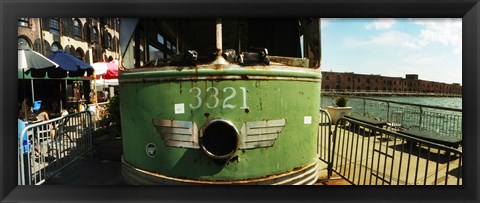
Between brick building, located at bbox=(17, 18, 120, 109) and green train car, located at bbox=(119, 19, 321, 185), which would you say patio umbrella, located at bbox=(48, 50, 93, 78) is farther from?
brick building, located at bbox=(17, 18, 120, 109)

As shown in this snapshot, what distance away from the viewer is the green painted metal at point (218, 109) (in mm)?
3039

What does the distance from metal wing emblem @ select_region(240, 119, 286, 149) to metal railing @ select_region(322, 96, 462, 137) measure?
207 inches

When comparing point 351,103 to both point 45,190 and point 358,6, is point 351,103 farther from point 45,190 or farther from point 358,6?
point 45,190

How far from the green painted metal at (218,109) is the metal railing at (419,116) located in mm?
4994

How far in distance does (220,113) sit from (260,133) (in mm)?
547

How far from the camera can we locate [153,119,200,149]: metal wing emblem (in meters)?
3.07

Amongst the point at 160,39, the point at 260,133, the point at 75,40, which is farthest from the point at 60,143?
the point at 75,40

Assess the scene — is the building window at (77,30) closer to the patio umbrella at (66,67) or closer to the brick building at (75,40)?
the brick building at (75,40)

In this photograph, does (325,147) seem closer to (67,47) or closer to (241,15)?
(241,15)

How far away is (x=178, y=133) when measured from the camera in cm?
311

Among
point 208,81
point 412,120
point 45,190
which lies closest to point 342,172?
point 208,81

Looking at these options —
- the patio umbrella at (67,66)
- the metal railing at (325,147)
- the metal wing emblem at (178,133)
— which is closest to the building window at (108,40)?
the patio umbrella at (67,66)

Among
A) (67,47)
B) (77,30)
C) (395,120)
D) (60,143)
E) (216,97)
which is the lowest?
(395,120)

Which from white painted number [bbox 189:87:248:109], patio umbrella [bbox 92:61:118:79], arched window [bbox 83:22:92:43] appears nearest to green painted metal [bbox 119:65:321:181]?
white painted number [bbox 189:87:248:109]
